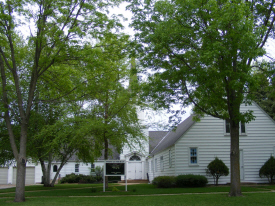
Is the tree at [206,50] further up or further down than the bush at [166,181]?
further up

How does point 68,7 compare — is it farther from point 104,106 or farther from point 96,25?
point 104,106

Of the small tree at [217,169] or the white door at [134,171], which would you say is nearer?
the small tree at [217,169]

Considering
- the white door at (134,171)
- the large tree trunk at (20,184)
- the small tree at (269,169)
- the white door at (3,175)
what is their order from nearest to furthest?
the large tree trunk at (20,184) → the small tree at (269,169) → the white door at (134,171) → the white door at (3,175)

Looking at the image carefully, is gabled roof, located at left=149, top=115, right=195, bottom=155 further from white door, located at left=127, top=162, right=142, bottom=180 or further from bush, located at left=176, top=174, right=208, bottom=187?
white door, located at left=127, top=162, right=142, bottom=180

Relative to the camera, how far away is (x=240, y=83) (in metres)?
11.8

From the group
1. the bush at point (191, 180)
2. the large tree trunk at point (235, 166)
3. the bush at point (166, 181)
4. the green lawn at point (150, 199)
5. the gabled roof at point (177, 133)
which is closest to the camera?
the green lawn at point (150, 199)

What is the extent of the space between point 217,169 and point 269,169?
3.65 meters

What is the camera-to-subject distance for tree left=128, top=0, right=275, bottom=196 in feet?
39.3

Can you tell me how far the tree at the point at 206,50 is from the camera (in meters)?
12.0

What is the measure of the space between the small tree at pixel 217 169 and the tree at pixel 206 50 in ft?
24.9

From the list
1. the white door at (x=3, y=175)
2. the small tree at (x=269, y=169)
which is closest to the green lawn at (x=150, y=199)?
the small tree at (x=269, y=169)

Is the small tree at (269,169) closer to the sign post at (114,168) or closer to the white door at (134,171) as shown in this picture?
the sign post at (114,168)

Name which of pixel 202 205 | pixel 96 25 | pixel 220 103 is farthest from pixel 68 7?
pixel 202 205

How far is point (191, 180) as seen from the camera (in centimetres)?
2062
